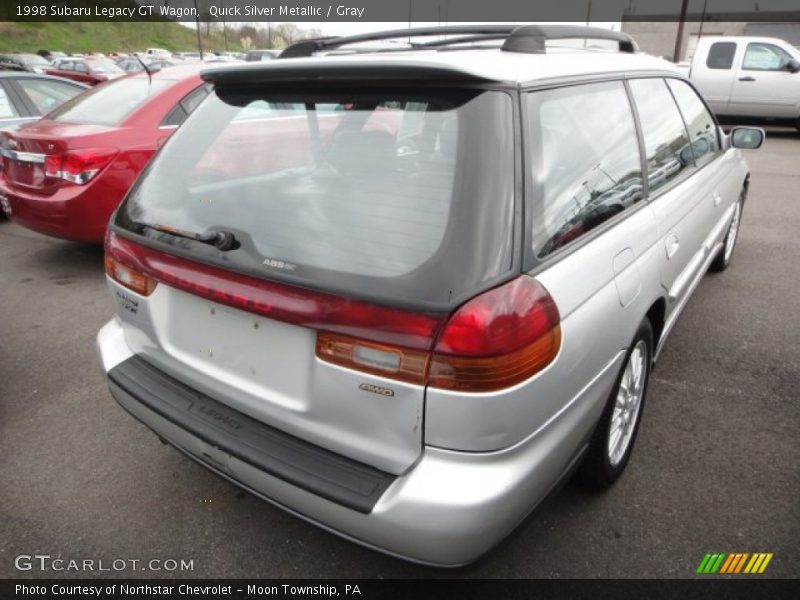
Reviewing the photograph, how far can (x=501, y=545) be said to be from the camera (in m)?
1.64

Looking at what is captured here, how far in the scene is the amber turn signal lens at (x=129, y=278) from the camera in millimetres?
2027

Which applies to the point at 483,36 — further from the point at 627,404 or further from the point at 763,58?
the point at 763,58

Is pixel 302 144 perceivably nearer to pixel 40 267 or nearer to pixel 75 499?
pixel 75 499

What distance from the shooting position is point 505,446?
154cm

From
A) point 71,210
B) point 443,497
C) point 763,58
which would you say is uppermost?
point 763,58

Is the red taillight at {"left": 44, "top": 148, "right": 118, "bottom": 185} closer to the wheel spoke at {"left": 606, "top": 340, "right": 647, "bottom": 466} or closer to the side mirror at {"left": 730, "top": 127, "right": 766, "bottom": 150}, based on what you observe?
the wheel spoke at {"left": 606, "top": 340, "right": 647, "bottom": 466}

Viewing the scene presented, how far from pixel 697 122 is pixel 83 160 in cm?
422

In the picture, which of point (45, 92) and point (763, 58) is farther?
point (763, 58)

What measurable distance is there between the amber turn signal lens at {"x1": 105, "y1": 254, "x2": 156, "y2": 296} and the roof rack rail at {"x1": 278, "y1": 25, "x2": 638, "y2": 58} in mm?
1057

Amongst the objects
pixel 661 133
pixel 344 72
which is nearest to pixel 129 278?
pixel 344 72

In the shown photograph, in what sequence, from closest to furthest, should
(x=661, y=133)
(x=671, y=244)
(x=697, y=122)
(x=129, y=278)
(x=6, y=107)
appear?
(x=129, y=278) < (x=671, y=244) < (x=661, y=133) < (x=697, y=122) < (x=6, y=107)

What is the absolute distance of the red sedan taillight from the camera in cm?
146

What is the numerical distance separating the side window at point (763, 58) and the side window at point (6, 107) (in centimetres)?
1329

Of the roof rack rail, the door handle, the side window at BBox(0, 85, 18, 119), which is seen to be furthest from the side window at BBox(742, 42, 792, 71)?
the side window at BBox(0, 85, 18, 119)
